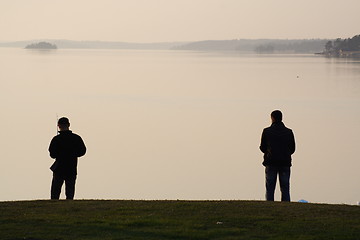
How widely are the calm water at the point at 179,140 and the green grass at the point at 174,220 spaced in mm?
8736

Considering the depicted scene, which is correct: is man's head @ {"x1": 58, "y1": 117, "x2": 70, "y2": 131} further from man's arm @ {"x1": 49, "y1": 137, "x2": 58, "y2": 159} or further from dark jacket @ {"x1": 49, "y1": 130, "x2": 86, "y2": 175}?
man's arm @ {"x1": 49, "y1": 137, "x2": 58, "y2": 159}

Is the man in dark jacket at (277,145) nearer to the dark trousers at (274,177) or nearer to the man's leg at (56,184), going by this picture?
the dark trousers at (274,177)

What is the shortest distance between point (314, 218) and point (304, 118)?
27.6m

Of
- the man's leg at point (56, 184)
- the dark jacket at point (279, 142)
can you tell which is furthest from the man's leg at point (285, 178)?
the man's leg at point (56, 184)

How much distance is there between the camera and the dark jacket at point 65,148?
453 inches

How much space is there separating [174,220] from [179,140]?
1979 centimetres

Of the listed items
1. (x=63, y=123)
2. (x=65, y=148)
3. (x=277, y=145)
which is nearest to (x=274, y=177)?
(x=277, y=145)

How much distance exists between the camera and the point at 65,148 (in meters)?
11.5

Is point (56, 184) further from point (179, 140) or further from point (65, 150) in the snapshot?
point (179, 140)

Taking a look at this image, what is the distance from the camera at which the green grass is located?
29.5ft

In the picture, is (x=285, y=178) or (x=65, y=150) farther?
(x=285, y=178)

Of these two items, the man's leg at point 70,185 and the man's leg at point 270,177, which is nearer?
the man's leg at point 70,185

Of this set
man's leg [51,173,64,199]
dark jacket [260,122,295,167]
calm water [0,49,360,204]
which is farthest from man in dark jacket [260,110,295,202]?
calm water [0,49,360,204]

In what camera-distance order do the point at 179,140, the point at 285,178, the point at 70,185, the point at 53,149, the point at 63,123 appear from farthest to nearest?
1. the point at 179,140
2. the point at 285,178
3. the point at 70,185
4. the point at 53,149
5. the point at 63,123
